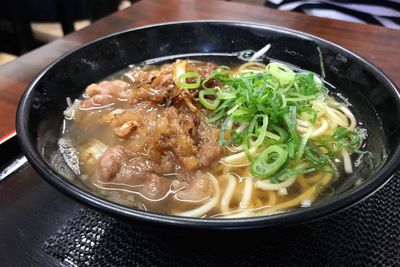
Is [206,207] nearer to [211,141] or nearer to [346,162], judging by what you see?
[211,141]

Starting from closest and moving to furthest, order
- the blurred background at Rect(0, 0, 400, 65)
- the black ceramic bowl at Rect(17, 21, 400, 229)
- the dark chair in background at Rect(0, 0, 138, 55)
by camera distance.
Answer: the black ceramic bowl at Rect(17, 21, 400, 229)
the blurred background at Rect(0, 0, 400, 65)
the dark chair in background at Rect(0, 0, 138, 55)

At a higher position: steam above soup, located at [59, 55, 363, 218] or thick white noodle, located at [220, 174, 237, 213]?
steam above soup, located at [59, 55, 363, 218]

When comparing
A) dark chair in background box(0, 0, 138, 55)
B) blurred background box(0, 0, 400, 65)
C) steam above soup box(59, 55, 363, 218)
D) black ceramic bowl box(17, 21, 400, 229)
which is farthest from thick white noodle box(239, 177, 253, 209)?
dark chair in background box(0, 0, 138, 55)

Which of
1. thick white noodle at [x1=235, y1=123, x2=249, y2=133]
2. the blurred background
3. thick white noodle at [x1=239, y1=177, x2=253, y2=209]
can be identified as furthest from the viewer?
the blurred background

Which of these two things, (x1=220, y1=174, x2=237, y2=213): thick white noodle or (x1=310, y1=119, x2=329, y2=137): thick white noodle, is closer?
(x1=220, y1=174, x2=237, y2=213): thick white noodle

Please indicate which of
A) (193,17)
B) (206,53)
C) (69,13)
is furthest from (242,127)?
(69,13)

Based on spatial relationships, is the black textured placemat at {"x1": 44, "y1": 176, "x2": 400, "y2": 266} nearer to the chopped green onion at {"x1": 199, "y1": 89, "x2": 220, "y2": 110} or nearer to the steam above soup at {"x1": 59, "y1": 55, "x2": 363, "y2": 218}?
the steam above soup at {"x1": 59, "y1": 55, "x2": 363, "y2": 218}
